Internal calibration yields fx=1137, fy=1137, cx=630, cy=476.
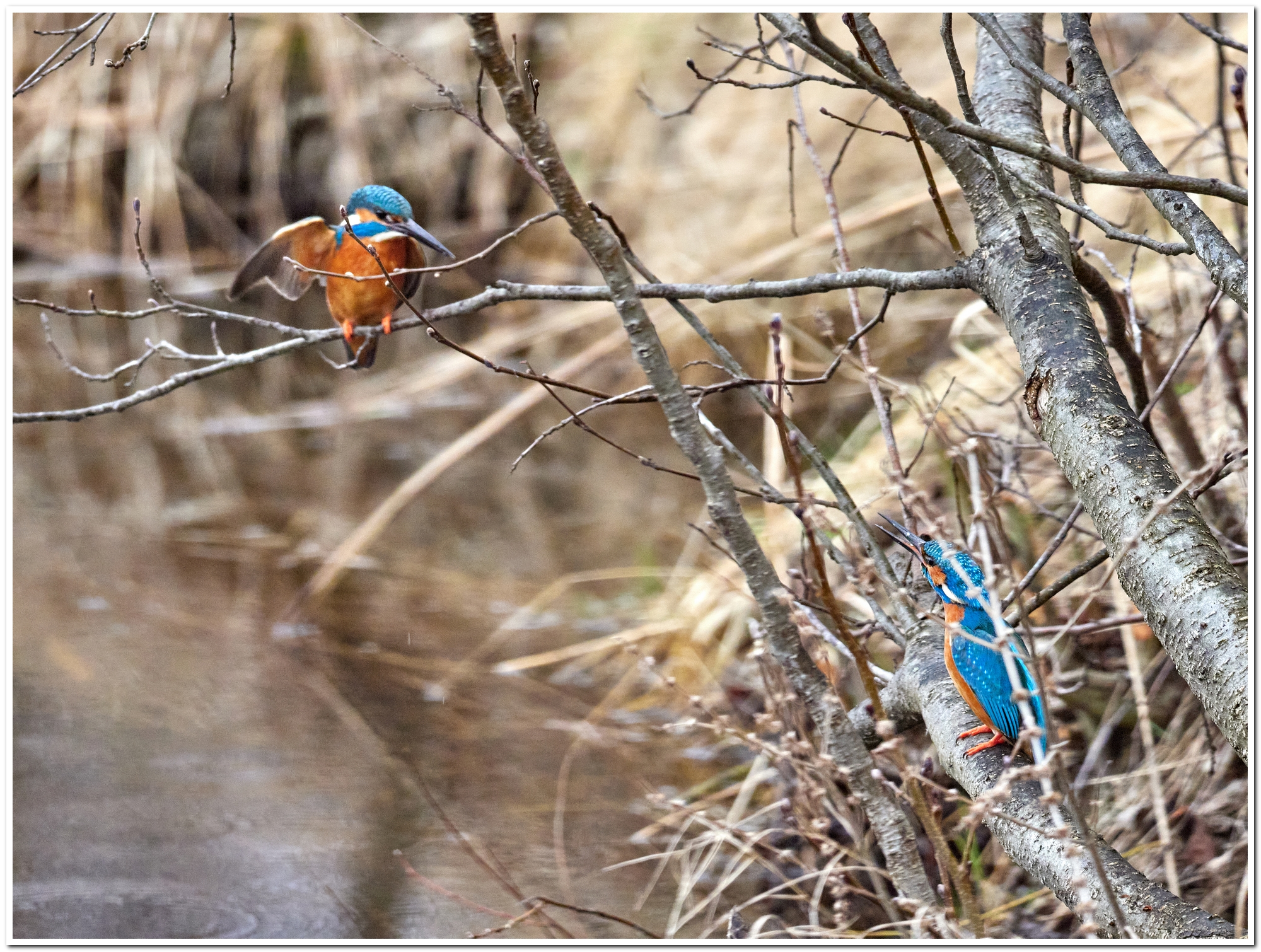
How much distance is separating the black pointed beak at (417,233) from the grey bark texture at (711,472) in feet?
3.24

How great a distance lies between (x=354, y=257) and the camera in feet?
7.38

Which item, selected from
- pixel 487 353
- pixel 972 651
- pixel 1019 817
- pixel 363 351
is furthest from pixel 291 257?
pixel 487 353


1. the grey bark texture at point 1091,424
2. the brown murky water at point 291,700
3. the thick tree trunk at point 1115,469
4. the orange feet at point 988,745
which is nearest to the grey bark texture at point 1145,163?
the grey bark texture at point 1091,424

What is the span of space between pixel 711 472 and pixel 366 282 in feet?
3.99

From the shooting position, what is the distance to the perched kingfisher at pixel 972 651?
146 cm

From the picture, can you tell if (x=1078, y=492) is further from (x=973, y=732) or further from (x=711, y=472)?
(x=711, y=472)

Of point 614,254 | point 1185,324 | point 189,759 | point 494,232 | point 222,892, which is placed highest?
point 494,232

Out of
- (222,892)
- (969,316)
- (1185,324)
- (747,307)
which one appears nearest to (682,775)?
(222,892)

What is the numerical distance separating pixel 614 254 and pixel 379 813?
6.14ft

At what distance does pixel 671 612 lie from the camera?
3.49 metres

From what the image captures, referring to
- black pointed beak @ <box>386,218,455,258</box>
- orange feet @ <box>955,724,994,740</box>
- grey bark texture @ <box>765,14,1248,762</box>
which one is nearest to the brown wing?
black pointed beak @ <box>386,218,455,258</box>

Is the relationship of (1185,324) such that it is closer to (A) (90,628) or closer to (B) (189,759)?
(B) (189,759)

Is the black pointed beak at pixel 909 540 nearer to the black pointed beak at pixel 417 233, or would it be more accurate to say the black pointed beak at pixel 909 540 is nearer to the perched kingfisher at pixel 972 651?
the perched kingfisher at pixel 972 651

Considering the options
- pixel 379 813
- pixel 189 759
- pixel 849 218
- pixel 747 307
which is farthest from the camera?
pixel 747 307
